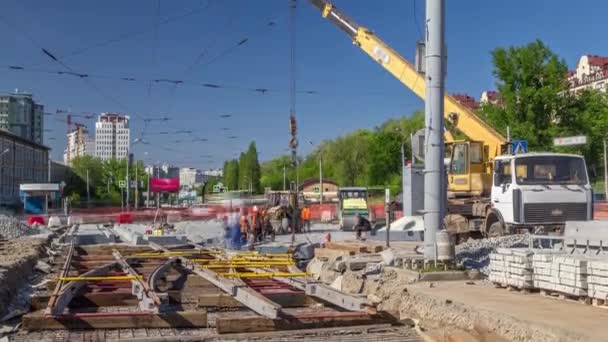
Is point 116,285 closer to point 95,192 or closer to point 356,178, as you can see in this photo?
point 356,178

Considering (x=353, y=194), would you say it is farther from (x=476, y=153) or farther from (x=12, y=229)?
(x=476, y=153)

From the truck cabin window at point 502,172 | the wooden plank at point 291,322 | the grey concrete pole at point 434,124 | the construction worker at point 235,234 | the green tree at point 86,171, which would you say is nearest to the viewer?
the wooden plank at point 291,322

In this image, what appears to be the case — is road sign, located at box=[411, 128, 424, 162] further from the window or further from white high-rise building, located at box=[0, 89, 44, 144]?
white high-rise building, located at box=[0, 89, 44, 144]

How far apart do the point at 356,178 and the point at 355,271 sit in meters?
86.4

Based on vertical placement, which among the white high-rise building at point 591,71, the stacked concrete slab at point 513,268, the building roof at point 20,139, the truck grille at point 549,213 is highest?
the white high-rise building at point 591,71

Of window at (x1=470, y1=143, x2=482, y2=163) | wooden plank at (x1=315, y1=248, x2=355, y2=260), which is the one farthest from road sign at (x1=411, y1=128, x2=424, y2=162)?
window at (x1=470, y1=143, x2=482, y2=163)

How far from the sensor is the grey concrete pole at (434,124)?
46.8 ft

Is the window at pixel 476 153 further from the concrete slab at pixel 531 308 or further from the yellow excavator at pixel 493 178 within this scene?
the concrete slab at pixel 531 308

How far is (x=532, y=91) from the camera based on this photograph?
5066 cm

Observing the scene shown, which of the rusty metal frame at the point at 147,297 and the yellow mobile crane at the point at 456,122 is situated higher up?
the yellow mobile crane at the point at 456,122

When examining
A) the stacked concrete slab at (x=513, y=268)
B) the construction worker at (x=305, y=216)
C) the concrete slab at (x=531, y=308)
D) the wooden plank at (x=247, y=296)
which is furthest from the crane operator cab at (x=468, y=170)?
the construction worker at (x=305, y=216)

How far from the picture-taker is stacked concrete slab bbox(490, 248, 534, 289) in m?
11.3

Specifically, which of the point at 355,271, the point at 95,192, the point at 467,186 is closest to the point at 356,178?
the point at 95,192

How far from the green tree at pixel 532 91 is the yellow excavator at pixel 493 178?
25.3 m
